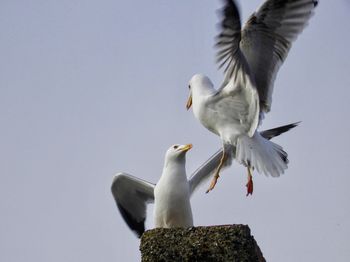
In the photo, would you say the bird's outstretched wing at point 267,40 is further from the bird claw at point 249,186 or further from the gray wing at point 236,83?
the bird claw at point 249,186

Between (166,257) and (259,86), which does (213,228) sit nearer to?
(166,257)

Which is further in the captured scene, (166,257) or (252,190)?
(252,190)

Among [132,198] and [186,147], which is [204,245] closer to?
[186,147]

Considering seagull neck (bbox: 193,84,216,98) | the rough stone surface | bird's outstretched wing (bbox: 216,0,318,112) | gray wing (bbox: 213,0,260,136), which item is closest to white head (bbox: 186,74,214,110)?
seagull neck (bbox: 193,84,216,98)

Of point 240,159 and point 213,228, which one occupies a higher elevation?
point 240,159

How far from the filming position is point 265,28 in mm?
6086

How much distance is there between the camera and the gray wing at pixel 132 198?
752 centimetres

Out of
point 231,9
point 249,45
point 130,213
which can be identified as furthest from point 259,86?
point 130,213

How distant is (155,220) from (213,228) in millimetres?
2193

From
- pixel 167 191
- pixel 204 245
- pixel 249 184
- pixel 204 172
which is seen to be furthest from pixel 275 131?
pixel 204 245

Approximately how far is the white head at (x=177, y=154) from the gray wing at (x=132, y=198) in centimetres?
112

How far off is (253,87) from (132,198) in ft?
7.52

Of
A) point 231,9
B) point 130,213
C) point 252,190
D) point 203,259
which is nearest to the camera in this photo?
point 203,259

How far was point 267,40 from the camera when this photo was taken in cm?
616
